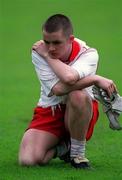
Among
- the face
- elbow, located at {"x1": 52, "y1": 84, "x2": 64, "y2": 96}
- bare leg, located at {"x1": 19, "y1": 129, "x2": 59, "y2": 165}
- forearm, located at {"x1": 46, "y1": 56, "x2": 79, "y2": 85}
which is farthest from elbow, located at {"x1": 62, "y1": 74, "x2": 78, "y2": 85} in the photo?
bare leg, located at {"x1": 19, "y1": 129, "x2": 59, "y2": 165}

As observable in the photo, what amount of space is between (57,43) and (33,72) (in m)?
8.10

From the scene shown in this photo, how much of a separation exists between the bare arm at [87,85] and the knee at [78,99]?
5 centimetres

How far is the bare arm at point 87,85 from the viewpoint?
7152 millimetres

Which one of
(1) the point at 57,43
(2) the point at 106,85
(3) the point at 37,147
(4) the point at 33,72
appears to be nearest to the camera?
(2) the point at 106,85

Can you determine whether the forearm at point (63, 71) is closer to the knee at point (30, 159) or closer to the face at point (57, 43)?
the face at point (57, 43)

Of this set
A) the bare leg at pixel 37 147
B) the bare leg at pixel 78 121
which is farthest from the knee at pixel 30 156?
the bare leg at pixel 78 121

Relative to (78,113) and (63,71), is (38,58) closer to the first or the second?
(63,71)

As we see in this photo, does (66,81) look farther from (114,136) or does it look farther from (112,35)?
(112,35)

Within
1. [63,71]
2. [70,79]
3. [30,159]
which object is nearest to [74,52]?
[63,71]

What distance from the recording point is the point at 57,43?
7246 millimetres

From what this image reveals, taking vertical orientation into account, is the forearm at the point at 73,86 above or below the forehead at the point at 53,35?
below

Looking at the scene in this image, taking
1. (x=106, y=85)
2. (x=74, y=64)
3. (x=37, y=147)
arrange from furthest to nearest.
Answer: (x=37, y=147) < (x=74, y=64) < (x=106, y=85)

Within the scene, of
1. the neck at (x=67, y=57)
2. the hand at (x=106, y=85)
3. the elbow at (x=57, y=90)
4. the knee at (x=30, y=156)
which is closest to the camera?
the hand at (x=106, y=85)

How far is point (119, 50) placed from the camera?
725 inches
